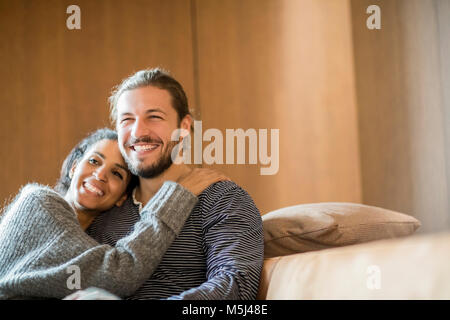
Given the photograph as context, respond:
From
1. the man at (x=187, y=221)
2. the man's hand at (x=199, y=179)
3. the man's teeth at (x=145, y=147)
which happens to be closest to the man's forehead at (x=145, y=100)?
the man at (x=187, y=221)

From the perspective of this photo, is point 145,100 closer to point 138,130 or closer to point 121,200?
point 138,130

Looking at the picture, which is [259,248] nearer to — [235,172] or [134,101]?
[134,101]

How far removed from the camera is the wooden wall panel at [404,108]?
185cm

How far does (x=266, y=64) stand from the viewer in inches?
92.7

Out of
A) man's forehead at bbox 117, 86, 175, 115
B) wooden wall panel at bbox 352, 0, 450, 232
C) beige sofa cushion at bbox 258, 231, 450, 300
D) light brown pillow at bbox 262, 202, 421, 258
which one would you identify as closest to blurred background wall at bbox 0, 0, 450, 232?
wooden wall panel at bbox 352, 0, 450, 232

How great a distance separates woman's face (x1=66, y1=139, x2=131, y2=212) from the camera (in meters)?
1.44

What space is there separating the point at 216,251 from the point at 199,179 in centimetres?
25

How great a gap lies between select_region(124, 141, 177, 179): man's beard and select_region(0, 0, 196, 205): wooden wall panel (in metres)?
1.06

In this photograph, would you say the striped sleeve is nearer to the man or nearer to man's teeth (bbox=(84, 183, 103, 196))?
the man

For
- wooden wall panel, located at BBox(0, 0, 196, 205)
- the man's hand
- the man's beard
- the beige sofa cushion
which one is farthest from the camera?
wooden wall panel, located at BBox(0, 0, 196, 205)

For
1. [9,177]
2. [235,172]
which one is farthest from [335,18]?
[9,177]

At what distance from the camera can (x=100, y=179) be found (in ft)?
4.75

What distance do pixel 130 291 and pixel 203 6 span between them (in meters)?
1.73

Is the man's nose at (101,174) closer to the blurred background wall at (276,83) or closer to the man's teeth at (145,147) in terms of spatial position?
the man's teeth at (145,147)
